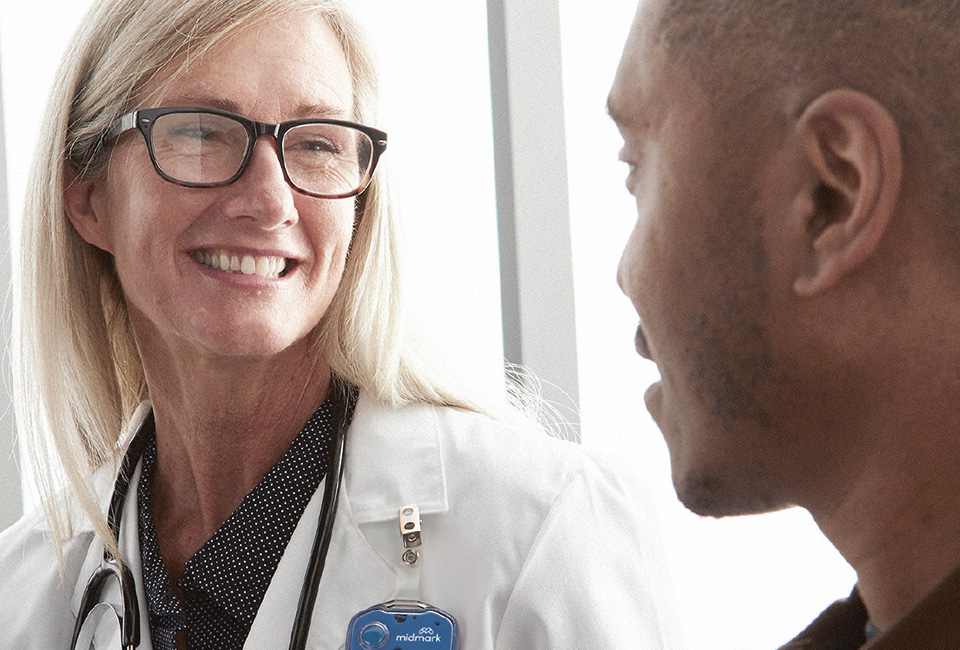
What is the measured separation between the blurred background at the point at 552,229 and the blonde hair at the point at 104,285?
1.24 feet

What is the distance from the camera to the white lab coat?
1021 millimetres

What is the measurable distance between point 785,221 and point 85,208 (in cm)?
110

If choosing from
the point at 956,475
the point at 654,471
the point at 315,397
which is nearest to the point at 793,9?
the point at 956,475

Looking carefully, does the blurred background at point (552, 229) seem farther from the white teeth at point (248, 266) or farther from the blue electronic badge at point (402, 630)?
the blue electronic badge at point (402, 630)

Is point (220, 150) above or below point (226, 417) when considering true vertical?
above

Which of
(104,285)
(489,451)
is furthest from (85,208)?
(489,451)

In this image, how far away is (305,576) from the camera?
1.08 m

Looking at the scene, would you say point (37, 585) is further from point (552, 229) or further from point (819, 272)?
point (819, 272)

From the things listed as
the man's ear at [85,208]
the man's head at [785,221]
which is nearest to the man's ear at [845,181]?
the man's head at [785,221]

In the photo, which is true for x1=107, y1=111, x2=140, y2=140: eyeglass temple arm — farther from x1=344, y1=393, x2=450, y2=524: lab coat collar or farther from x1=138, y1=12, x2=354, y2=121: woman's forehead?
x1=344, y1=393, x2=450, y2=524: lab coat collar

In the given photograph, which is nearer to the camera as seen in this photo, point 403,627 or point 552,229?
point 403,627

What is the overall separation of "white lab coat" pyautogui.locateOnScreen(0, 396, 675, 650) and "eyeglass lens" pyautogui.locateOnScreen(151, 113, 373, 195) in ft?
0.94

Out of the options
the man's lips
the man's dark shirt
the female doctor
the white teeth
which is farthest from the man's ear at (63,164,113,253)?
the man's dark shirt

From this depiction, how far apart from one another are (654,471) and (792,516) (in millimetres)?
227
